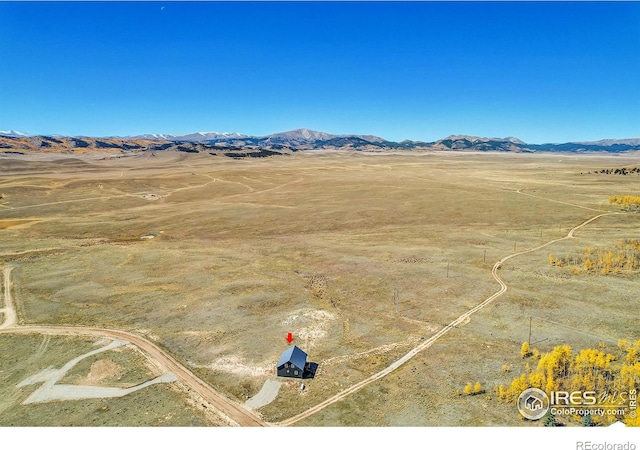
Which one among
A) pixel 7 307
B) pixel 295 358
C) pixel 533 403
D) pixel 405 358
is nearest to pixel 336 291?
pixel 405 358

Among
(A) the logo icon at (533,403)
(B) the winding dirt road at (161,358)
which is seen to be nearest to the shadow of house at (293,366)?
(B) the winding dirt road at (161,358)

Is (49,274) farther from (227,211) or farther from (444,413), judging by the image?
(444,413)

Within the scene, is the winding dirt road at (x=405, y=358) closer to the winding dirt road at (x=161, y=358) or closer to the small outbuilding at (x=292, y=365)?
the winding dirt road at (x=161, y=358)

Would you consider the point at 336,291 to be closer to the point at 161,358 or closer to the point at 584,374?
the point at 161,358
